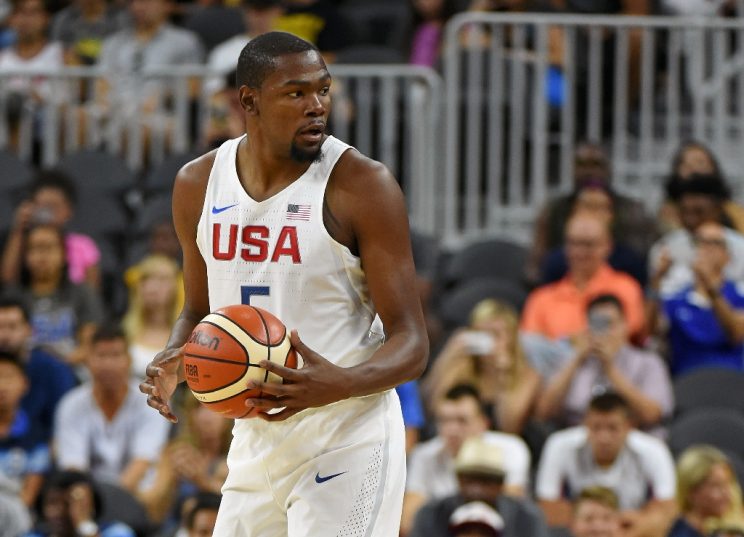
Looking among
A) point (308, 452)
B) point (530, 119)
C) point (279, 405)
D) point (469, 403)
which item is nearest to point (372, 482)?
point (308, 452)

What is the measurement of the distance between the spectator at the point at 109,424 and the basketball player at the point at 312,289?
444 centimetres

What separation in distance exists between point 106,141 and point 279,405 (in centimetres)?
769

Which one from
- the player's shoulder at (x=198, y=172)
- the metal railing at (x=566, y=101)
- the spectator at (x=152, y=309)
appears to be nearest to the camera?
the player's shoulder at (x=198, y=172)

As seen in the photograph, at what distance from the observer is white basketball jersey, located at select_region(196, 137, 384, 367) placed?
15.5 feet

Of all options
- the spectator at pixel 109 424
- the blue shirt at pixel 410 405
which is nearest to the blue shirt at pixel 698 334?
the blue shirt at pixel 410 405

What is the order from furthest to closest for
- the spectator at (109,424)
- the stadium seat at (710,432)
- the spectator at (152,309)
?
the spectator at (152,309), the spectator at (109,424), the stadium seat at (710,432)

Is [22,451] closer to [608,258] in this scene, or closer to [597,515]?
[597,515]

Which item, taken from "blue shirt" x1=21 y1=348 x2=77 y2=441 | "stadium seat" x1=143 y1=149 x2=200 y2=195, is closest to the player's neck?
"blue shirt" x1=21 y1=348 x2=77 y2=441

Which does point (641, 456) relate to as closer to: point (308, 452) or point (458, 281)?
A: point (458, 281)

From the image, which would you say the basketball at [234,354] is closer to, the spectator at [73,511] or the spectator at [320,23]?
the spectator at [73,511]

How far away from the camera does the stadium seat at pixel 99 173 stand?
11305 mm

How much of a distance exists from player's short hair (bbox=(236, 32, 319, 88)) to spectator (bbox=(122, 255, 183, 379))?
5203mm

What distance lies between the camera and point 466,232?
11430mm

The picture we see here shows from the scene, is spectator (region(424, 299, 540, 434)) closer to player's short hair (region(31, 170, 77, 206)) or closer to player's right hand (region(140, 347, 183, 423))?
player's short hair (region(31, 170, 77, 206))
